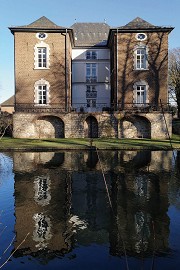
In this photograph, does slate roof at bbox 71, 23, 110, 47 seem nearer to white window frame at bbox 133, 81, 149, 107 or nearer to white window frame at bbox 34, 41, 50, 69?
white window frame at bbox 34, 41, 50, 69

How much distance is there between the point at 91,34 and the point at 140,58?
10.6 m

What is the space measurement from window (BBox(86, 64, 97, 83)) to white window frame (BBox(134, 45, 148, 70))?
6892 mm

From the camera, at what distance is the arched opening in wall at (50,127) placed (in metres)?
28.6

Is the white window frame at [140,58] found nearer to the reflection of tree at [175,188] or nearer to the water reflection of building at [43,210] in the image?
the reflection of tree at [175,188]

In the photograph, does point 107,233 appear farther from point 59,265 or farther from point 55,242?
point 59,265

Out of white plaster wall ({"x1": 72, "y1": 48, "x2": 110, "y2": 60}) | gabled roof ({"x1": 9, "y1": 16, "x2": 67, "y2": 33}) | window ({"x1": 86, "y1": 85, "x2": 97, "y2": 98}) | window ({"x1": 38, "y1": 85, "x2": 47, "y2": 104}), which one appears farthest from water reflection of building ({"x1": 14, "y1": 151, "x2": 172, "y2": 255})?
white plaster wall ({"x1": 72, "y1": 48, "x2": 110, "y2": 60})

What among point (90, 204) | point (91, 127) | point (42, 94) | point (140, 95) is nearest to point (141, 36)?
point (140, 95)

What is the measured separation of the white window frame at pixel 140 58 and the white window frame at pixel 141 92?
168 centimetres

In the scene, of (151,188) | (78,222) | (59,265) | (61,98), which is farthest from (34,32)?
(59,265)

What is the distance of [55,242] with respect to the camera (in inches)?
266

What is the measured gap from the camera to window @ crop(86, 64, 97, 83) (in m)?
34.4

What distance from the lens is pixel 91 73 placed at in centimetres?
3475

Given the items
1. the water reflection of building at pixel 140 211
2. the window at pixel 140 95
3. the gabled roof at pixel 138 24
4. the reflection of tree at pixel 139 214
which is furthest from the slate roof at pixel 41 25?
the reflection of tree at pixel 139 214

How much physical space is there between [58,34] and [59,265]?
2639cm
